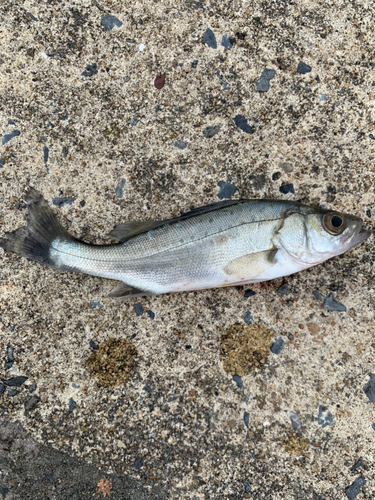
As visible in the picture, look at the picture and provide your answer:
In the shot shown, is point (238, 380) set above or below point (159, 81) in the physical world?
below

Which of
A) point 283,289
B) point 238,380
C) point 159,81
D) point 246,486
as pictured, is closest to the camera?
point 246,486

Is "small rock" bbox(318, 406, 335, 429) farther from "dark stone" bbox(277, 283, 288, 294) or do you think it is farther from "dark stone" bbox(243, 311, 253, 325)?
"dark stone" bbox(277, 283, 288, 294)

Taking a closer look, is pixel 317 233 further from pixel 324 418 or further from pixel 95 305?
pixel 95 305

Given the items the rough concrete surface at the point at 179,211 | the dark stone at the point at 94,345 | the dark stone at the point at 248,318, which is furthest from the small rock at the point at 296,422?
the dark stone at the point at 94,345

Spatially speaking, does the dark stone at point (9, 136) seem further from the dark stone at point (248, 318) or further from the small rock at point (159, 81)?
the dark stone at point (248, 318)

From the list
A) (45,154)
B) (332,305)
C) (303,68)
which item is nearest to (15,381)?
(45,154)

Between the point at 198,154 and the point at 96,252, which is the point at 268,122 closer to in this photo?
the point at 198,154
